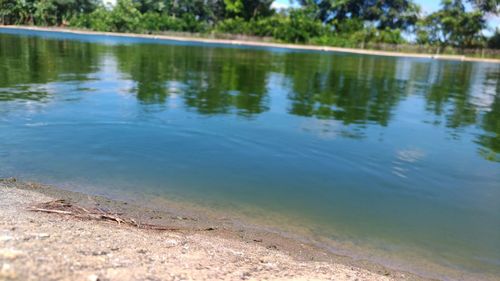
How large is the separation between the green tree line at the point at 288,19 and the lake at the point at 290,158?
82455 mm

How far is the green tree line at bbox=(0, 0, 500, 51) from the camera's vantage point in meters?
97.7

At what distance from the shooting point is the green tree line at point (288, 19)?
97688 mm

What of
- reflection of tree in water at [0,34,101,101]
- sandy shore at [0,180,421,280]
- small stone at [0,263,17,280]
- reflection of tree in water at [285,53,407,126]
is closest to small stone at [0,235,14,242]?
sandy shore at [0,180,421,280]

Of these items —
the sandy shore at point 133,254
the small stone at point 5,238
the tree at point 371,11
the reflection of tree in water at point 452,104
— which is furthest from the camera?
the tree at point 371,11

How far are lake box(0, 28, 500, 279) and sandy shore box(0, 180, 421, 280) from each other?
1320 mm

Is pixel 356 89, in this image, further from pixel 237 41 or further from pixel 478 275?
pixel 237 41

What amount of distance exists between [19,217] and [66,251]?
66.1 inches

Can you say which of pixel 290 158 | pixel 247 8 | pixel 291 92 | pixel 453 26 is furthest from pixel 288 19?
pixel 290 158

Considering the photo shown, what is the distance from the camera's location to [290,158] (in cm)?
1212

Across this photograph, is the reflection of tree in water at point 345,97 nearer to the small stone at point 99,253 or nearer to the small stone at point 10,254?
the small stone at point 99,253

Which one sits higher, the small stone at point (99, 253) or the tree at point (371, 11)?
the tree at point (371, 11)

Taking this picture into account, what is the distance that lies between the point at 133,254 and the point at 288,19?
4109 inches

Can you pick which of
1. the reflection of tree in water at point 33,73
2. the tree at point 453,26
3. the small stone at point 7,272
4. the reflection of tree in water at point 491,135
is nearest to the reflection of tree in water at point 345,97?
the reflection of tree in water at point 491,135

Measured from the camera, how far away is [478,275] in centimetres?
698
